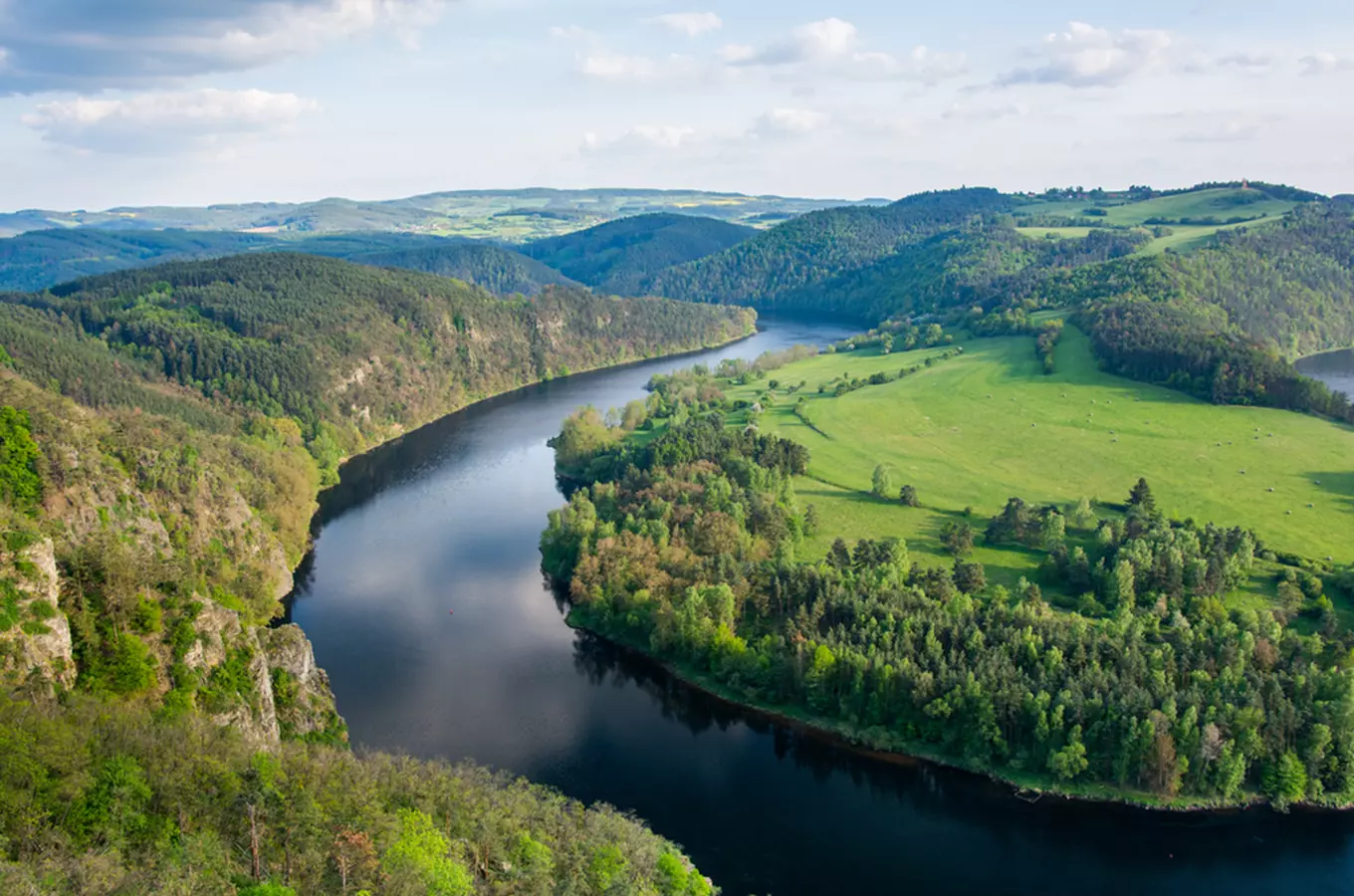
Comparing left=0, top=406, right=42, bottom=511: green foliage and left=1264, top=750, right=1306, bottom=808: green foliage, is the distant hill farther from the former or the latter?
left=1264, top=750, right=1306, bottom=808: green foliage

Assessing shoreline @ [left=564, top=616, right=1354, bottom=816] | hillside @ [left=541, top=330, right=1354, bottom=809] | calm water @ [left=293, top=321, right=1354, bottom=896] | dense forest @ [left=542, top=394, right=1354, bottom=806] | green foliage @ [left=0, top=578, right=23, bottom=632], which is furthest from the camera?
hillside @ [left=541, top=330, right=1354, bottom=809]

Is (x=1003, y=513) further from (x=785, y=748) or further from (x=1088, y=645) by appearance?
(x=785, y=748)

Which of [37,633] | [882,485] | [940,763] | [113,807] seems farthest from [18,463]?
[882,485]

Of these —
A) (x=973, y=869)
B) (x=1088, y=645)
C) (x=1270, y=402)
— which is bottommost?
(x=973, y=869)

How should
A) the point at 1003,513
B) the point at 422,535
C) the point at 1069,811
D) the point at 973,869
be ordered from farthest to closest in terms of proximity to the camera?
1. the point at 422,535
2. the point at 1003,513
3. the point at 1069,811
4. the point at 973,869

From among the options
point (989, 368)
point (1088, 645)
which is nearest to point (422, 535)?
point (1088, 645)

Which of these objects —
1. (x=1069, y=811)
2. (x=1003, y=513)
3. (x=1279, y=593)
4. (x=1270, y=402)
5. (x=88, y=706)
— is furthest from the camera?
(x=1270, y=402)

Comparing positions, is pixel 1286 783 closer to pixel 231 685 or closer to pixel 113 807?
pixel 113 807

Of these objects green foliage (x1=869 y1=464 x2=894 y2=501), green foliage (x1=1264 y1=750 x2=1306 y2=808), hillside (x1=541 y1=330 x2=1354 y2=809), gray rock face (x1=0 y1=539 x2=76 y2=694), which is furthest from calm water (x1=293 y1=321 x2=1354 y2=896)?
green foliage (x1=869 y1=464 x2=894 y2=501)
